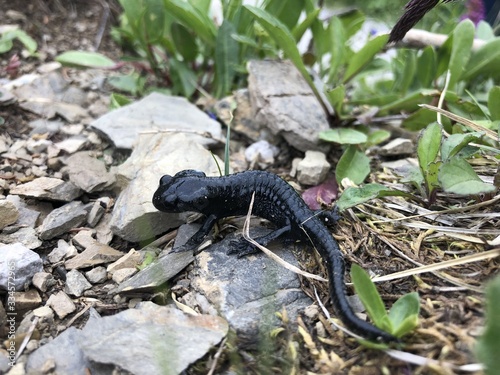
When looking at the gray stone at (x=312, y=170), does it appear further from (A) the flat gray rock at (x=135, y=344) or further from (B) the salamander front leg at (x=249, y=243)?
(A) the flat gray rock at (x=135, y=344)

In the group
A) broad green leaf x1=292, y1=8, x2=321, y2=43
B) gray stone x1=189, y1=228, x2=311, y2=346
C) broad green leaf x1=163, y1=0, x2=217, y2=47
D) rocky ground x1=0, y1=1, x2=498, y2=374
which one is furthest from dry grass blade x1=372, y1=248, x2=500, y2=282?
broad green leaf x1=163, y1=0, x2=217, y2=47

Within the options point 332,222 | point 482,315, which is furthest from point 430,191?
point 482,315

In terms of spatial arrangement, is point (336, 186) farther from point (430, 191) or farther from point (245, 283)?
point (245, 283)

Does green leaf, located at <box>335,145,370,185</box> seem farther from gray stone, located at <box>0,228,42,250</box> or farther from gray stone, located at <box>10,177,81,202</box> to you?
gray stone, located at <box>0,228,42,250</box>

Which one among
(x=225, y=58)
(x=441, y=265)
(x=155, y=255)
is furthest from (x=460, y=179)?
(x=225, y=58)

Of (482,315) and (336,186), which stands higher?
(482,315)

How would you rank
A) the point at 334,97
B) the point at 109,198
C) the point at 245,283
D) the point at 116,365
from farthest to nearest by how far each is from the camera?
the point at 334,97, the point at 109,198, the point at 245,283, the point at 116,365

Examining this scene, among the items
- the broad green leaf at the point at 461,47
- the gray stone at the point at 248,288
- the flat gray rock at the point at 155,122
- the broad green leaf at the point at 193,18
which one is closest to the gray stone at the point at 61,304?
the gray stone at the point at 248,288

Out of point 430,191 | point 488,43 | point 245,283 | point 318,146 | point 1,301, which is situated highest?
point 488,43
